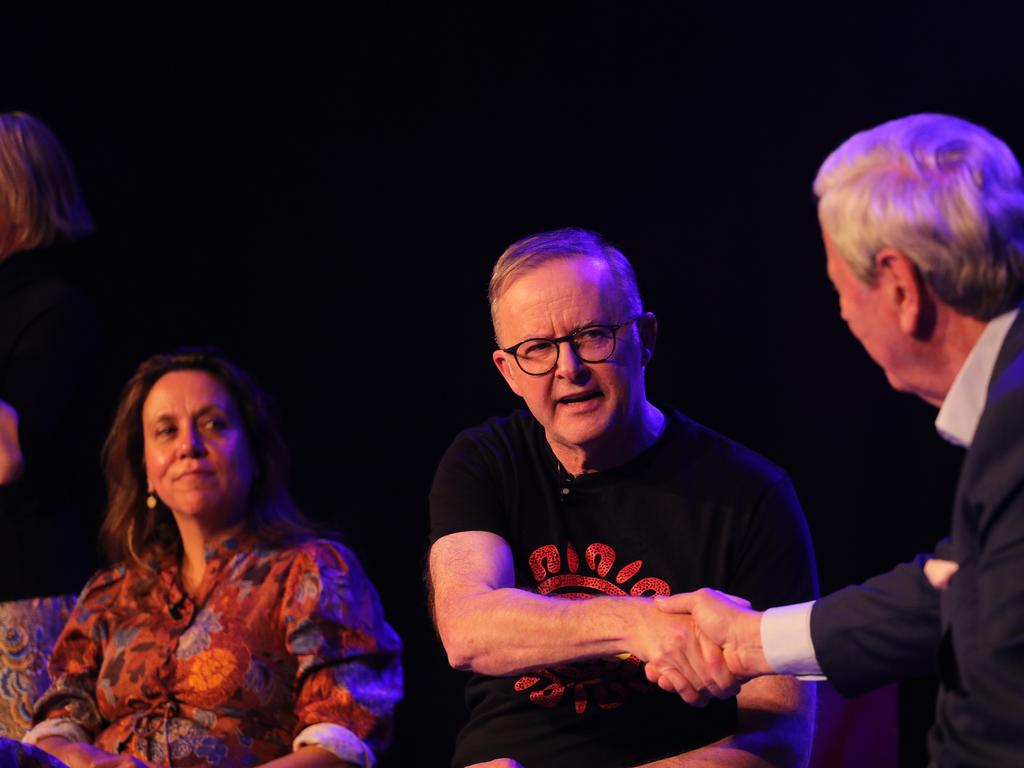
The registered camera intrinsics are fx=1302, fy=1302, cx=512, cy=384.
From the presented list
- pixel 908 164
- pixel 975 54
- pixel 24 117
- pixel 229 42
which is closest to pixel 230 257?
pixel 229 42

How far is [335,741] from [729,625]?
0.96 meters

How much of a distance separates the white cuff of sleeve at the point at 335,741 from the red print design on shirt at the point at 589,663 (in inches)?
20.6

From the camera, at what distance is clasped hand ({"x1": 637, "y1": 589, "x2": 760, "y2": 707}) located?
1914mm

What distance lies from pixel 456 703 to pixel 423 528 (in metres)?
0.50

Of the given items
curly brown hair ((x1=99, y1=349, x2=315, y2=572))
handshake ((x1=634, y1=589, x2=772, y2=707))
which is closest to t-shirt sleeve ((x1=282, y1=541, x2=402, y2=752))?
curly brown hair ((x1=99, y1=349, x2=315, y2=572))

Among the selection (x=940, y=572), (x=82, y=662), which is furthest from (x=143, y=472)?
(x=940, y=572)

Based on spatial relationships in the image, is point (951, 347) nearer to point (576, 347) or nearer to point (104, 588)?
point (576, 347)

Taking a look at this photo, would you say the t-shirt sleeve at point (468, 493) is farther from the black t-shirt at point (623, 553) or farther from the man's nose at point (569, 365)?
the man's nose at point (569, 365)

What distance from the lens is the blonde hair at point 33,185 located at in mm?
3008

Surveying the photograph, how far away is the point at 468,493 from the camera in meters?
2.26

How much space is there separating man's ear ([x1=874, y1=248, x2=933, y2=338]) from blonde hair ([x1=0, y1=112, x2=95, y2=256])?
2154mm

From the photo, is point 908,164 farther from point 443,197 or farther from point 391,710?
point 443,197

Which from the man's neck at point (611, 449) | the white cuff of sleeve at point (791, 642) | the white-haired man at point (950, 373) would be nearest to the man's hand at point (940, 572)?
the white-haired man at point (950, 373)

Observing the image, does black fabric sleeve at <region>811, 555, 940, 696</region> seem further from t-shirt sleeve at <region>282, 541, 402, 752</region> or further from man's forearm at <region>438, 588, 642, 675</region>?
t-shirt sleeve at <region>282, 541, 402, 752</region>
